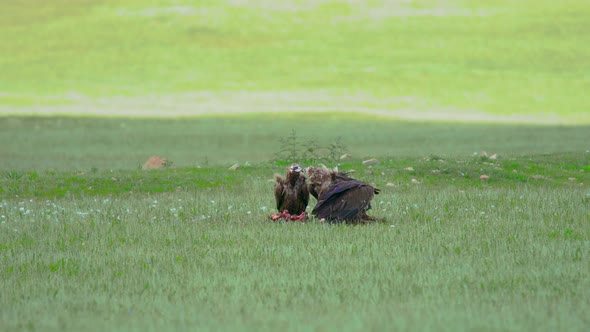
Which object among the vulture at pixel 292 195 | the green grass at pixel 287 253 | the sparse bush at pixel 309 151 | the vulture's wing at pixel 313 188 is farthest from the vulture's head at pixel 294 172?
the sparse bush at pixel 309 151

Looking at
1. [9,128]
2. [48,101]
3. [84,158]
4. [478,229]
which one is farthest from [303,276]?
[48,101]

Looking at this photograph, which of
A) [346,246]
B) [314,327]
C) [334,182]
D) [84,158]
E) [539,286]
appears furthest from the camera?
[84,158]

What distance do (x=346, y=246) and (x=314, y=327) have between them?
16.2 ft

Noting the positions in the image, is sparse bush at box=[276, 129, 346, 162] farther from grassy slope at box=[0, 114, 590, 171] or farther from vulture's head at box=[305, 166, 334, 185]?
grassy slope at box=[0, 114, 590, 171]

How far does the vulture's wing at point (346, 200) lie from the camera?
15.9 m

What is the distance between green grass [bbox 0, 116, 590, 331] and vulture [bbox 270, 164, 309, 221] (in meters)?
0.53

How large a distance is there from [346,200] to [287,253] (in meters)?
3.29

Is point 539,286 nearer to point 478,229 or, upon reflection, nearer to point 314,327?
point 314,327

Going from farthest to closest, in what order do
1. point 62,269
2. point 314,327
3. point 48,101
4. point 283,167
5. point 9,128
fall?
point 48,101
point 9,128
point 283,167
point 62,269
point 314,327

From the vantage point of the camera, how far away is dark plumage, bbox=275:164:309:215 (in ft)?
53.7

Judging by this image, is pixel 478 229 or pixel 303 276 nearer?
pixel 303 276

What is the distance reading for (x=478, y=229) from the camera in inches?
603

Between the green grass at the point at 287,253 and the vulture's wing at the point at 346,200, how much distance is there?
48 centimetres

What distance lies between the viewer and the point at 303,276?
37.6ft
